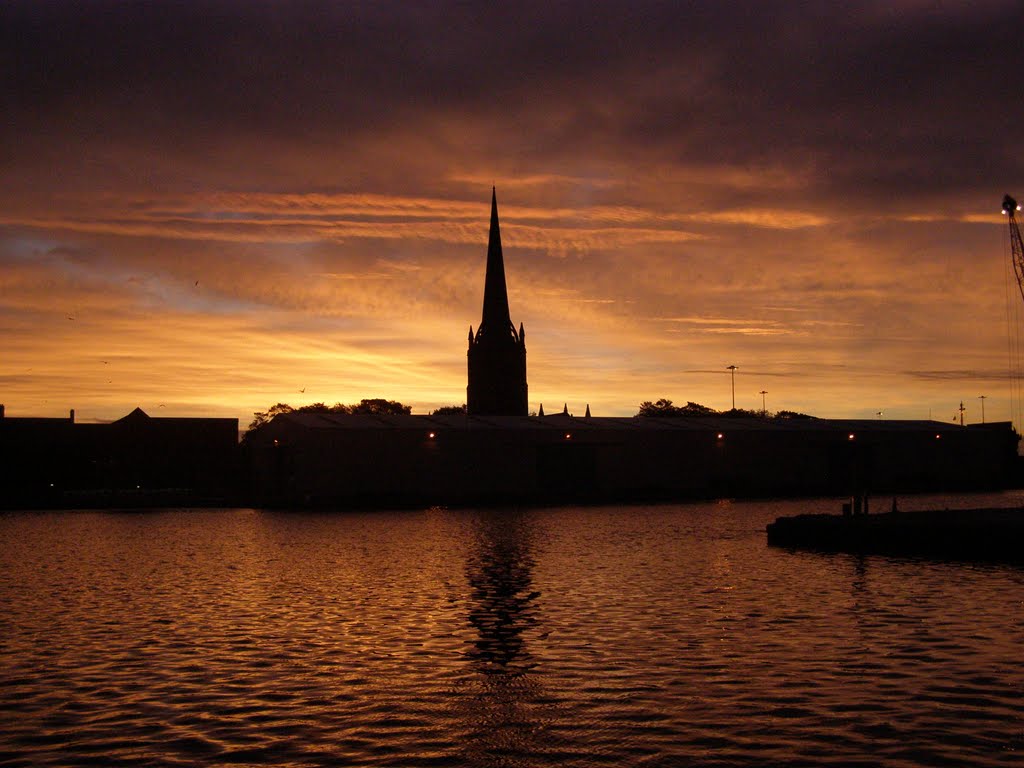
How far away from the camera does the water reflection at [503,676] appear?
15.2 metres

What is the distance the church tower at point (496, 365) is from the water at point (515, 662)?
5856 inches

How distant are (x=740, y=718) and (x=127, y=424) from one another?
139787mm

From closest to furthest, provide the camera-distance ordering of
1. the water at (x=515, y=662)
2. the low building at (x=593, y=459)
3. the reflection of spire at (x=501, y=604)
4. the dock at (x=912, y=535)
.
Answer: the water at (x=515, y=662) < the reflection of spire at (x=501, y=604) < the dock at (x=912, y=535) < the low building at (x=593, y=459)

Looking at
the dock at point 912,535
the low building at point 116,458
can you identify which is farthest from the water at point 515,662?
the low building at point 116,458

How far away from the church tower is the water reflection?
499 feet

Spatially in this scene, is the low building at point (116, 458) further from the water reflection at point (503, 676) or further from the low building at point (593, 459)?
the water reflection at point (503, 676)

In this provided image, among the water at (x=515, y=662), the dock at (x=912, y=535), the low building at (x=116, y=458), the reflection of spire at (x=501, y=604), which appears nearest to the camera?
the water at (x=515, y=662)

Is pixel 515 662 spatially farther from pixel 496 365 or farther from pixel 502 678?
pixel 496 365

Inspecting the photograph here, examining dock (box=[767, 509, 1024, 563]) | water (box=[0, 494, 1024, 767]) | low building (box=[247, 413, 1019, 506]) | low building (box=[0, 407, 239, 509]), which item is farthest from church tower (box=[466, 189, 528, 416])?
water (box=[0, 494, 1024, 767])

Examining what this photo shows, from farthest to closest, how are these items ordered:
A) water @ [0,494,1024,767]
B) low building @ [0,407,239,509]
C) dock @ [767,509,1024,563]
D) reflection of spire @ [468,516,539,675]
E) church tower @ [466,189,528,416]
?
church tower @ [466,189,528,416], low building @ [0,407,239,509], dock @ [767,509,1024,563], reflection of spire @ [468,516,539,675], water @ [0,494,1024,767]

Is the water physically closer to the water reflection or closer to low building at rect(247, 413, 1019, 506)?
the water reflection

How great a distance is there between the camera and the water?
1512 centimetres

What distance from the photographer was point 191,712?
17172 millimetres

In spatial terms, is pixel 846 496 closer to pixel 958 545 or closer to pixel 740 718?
pixel 958 545
